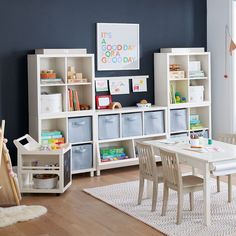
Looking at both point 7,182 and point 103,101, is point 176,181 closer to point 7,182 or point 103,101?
point 7,182

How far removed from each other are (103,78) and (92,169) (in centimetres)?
120

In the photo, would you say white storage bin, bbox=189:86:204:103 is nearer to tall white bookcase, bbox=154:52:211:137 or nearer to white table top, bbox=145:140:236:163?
tall white bookcase, bbox=154:52:211:137

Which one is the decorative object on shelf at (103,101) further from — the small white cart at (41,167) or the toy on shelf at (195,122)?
the toy on shelf at (195,122)

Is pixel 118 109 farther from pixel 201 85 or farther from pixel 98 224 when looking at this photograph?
pixel 98 224

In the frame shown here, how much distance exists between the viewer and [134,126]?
6859 mm

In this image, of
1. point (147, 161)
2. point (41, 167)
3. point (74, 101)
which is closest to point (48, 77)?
point (74, 101)

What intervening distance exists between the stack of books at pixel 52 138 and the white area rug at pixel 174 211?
0.75 meters

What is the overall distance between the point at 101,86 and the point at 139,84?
1.89 feet

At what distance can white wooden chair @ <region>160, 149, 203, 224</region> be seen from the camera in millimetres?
4633

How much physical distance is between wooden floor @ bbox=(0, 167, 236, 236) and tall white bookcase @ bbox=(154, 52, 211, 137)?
1787 mm

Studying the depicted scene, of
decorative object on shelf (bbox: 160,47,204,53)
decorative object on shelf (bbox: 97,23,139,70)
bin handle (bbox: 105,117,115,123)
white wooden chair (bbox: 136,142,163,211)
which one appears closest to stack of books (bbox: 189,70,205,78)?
decorative object on shelf (bbox: 160,47,204,53)

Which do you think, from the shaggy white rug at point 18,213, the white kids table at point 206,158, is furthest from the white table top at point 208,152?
the shaggy white rug at point 18,213

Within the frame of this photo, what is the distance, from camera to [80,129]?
645 centimetres

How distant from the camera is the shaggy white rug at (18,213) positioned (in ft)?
15.7
